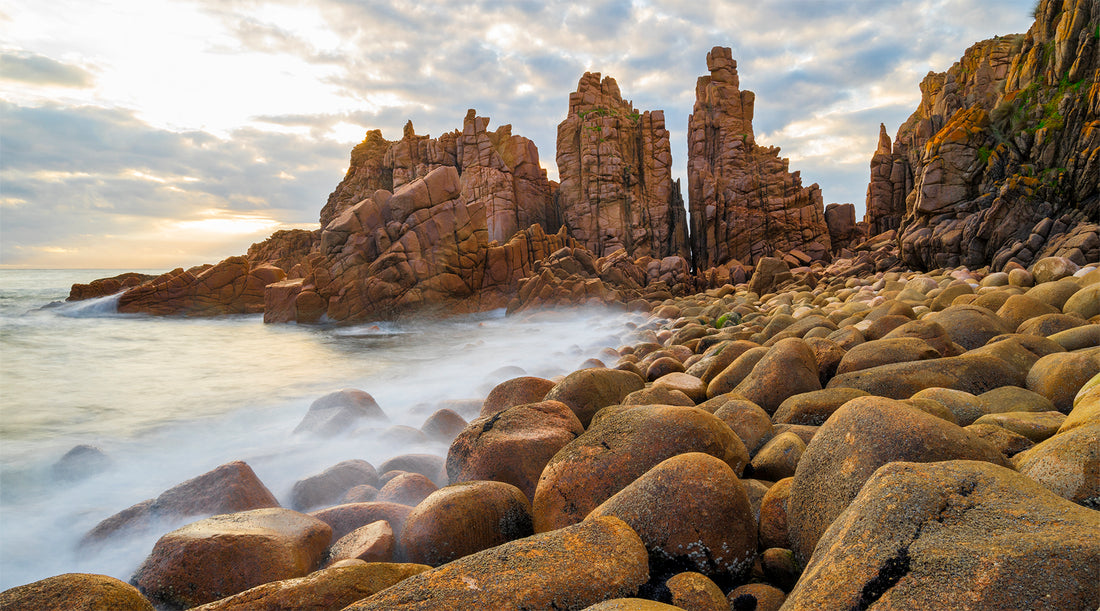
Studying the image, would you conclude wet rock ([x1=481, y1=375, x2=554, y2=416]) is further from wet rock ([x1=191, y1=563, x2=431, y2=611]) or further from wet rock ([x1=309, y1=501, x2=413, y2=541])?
wet rock ([x1=191, y1=563, x2=431, y2=611])

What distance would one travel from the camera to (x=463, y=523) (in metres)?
3.08

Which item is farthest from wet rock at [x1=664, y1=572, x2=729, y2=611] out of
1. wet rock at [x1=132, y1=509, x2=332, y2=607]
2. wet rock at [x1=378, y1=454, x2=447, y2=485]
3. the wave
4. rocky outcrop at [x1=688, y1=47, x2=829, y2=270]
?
rocky outcrop at [x1=688, y1=47, x2=829, y2=270]

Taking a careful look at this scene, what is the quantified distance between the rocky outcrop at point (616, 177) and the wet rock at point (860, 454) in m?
40.5

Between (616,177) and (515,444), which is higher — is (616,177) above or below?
above

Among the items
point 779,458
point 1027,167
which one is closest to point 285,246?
point 1027,167

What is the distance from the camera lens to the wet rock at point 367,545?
3.04 m

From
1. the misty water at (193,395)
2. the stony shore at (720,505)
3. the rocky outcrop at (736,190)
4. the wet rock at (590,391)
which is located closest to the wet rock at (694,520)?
the stony shore at (720,505)

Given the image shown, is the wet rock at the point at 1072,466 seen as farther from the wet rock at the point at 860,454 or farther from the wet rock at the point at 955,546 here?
the wet rock at the point at 955,546

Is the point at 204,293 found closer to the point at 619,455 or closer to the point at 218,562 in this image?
the point at 218,562

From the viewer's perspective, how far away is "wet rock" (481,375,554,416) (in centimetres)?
539

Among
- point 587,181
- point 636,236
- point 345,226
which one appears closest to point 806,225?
point 636,236

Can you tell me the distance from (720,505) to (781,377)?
242 centimetres

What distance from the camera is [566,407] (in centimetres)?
437

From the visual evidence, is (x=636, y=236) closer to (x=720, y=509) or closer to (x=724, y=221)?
(x=724, y=221)
